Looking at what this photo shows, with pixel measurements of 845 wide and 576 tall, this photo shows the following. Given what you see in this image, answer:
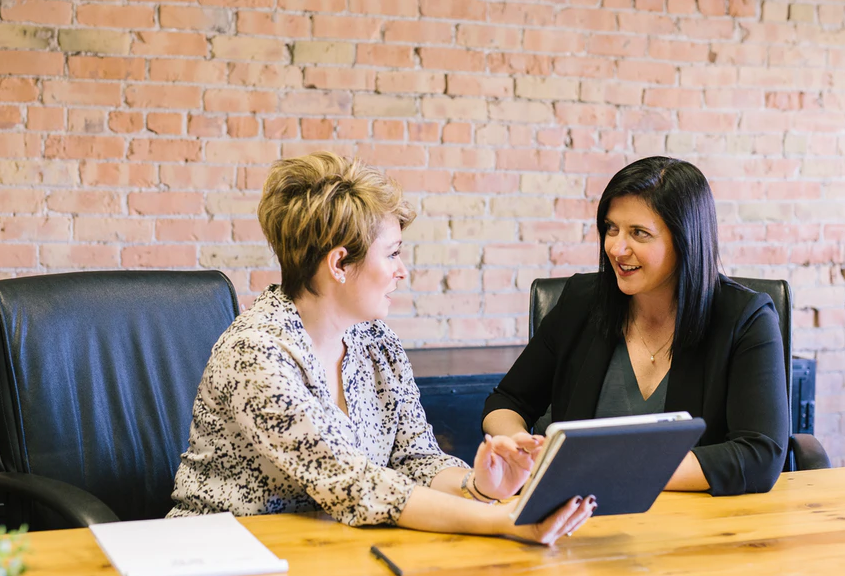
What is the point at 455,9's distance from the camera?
9.27ft

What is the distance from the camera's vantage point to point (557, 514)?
1.22 m

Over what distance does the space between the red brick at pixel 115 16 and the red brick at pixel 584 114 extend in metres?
1.28

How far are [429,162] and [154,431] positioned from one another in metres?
1.36

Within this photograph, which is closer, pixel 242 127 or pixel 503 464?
pixel 503 464

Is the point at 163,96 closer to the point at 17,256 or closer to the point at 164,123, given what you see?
the point at 164,123

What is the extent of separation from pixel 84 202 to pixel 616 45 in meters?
1.73

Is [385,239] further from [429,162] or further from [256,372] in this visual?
[429,162]

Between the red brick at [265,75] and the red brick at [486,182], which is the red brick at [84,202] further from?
the red brick at [486,182]

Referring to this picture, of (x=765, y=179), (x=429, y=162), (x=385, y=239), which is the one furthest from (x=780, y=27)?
(x=385, y=239)

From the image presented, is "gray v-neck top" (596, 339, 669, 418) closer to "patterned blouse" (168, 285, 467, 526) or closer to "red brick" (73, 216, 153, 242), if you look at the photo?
"patterned blouse" (168, 285, 467, 526)

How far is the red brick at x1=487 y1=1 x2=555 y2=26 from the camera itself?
2.86 meters

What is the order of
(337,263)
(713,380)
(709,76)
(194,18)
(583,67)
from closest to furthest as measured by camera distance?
(337,263)
(713,380)
(194,18)
(583,67)
(709,76)

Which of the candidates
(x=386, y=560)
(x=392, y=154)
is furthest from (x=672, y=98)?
(x=386, y=560)

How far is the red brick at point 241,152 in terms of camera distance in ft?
8.80
